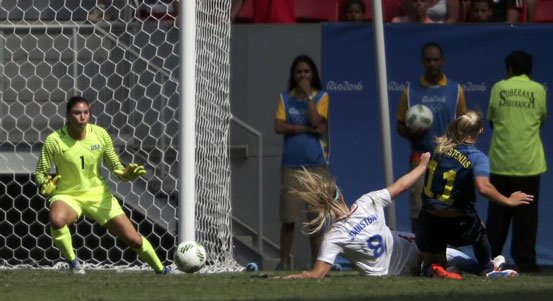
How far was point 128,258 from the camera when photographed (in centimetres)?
1369

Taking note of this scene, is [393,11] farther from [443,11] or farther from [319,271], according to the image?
[319,271]

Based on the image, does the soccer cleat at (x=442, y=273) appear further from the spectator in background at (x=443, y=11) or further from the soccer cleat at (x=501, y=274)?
the spectator in background at (x=443, y=11)

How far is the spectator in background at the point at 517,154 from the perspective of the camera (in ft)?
39.2

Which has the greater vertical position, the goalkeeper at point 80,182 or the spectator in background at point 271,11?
the spectator in background at point 271,11

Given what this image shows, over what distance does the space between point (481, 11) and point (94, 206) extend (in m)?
4.61

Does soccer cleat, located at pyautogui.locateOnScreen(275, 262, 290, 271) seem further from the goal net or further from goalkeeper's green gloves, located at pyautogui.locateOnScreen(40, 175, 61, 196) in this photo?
goalkeeper's green gloves, located at pyautogui.locateOnScreen(40, 175, 61, 196)

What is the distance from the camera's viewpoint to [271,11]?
13.7 m

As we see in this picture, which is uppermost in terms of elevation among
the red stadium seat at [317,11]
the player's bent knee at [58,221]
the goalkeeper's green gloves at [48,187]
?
the red stadium seat at [317,11]

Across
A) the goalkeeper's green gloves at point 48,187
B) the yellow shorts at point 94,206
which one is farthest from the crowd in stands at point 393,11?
the goalkeeper's green gloves at point 48,187

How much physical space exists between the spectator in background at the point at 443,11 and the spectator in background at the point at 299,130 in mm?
2044

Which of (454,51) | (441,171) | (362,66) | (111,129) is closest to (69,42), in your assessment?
(111,129)

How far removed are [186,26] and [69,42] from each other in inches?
94.3

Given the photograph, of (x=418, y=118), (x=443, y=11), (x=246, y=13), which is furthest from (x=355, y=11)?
(x=418, y=118)

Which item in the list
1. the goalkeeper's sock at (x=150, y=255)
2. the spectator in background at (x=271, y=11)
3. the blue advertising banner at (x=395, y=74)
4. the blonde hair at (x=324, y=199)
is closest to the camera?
the blonde hair at (x=324, y=199)
